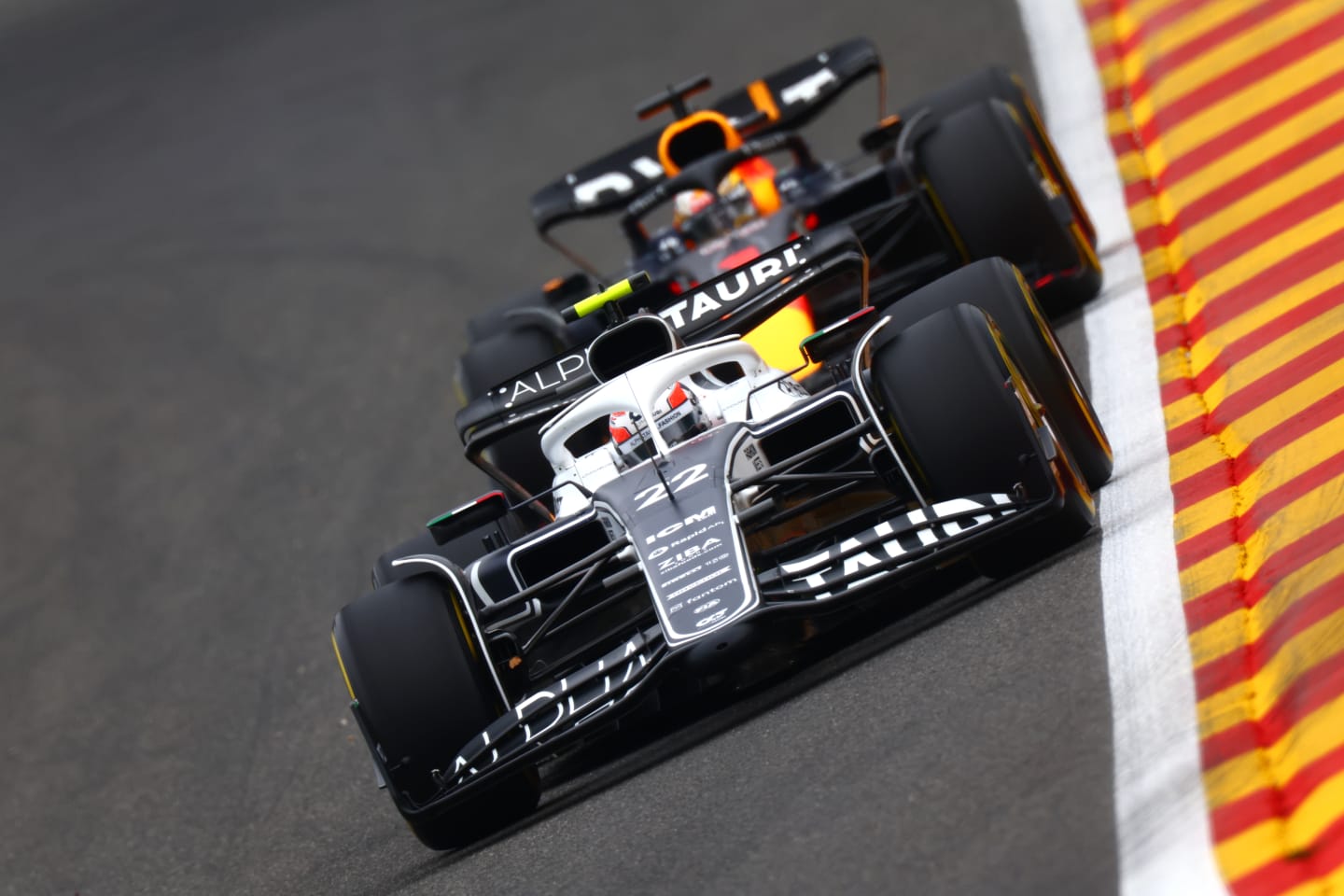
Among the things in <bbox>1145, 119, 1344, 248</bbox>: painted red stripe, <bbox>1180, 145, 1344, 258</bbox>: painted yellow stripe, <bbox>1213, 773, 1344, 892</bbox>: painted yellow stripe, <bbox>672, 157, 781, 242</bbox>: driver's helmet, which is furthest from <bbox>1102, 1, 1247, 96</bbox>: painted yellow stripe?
<bbox>1213, 773, 1344, 892</bbox>: painted yellow stripe

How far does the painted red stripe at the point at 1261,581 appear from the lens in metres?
6.00

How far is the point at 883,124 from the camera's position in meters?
10.9

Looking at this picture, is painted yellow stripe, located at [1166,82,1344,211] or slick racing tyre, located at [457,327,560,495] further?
slick racing tyre, located at [457,327,560,495]

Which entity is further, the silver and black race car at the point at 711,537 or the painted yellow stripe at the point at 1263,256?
the painted yellow stripe at the point at 1263,256

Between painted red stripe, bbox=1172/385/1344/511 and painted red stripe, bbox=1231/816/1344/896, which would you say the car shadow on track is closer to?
painted red stripe, bbox=1172/385/1344/511

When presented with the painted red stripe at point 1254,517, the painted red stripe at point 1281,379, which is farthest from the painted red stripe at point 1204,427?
the painted red stripe at point 1254,517

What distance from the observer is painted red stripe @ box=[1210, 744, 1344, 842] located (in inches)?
186

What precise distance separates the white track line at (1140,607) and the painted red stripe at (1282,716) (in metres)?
0.07

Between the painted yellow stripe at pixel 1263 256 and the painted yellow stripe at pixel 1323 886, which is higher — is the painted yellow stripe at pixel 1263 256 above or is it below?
above

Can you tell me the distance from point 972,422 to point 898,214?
361 centimetres

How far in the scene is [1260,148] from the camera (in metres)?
10.6

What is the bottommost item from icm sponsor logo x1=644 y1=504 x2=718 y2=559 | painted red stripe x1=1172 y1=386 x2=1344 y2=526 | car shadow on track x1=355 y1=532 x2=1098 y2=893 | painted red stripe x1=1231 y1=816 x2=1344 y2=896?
car shadow on track x1=355 y1=532 x2=1098 y2=893

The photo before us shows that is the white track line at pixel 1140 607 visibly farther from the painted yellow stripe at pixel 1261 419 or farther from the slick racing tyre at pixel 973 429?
the slick racing tyre at pixel 973 429

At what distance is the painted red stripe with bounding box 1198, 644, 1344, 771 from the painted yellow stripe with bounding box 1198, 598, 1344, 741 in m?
0.02
